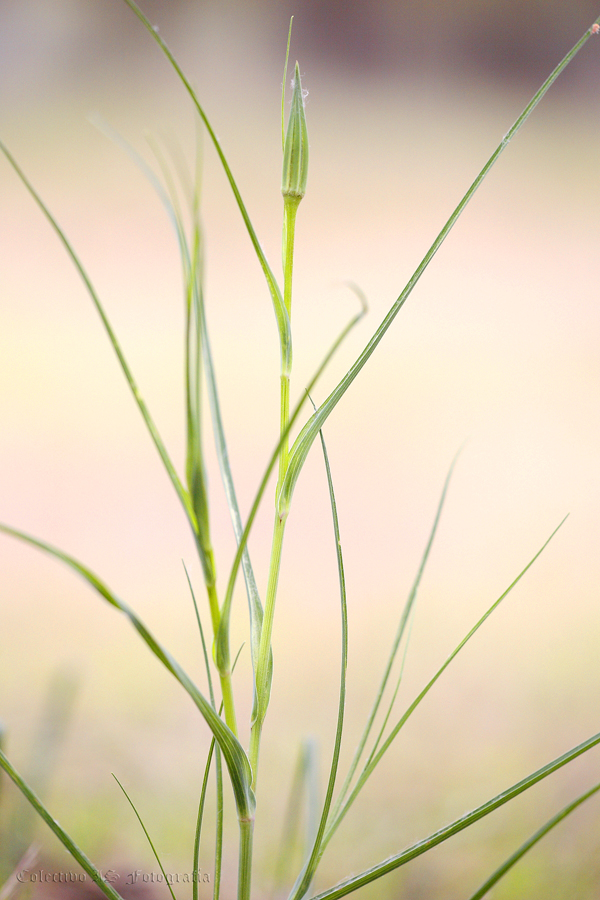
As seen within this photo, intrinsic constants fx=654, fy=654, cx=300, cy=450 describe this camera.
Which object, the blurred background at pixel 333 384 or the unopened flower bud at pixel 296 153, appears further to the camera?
the blurred background at pixel 333 384

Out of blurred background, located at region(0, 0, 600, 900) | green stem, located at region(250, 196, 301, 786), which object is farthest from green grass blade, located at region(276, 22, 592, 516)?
blurred background, located at region(0, 0, 600, 900)

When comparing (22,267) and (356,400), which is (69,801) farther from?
(22,267)

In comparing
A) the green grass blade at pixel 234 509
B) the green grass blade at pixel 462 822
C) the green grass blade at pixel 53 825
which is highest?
the green grass blade at pixel 234 509

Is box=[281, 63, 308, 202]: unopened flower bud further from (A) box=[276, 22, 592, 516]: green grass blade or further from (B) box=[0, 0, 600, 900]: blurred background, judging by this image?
(B) box=[0, 0, 600, 900]: blurred background

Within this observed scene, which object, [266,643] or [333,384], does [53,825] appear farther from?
[333,384]

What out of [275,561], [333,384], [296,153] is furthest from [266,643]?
[333,384]

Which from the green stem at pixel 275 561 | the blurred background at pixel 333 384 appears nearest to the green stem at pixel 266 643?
the green stem at pixel 275 561

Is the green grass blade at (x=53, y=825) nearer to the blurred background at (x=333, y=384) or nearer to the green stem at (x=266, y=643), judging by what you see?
the green stem at (x=266, y=643)

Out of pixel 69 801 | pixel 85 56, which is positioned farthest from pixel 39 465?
pixel 85 56
